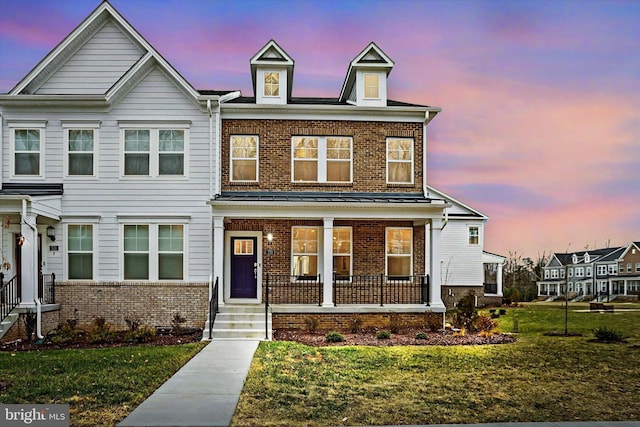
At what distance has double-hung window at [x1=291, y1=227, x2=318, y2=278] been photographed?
59.8 feet

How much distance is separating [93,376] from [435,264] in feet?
34.9

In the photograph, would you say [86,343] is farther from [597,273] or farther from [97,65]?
[597,273]

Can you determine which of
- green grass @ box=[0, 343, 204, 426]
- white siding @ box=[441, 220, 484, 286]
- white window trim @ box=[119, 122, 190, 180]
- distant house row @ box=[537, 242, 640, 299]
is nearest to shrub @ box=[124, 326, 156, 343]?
green grass @ box=[0, 343, 204, 426]

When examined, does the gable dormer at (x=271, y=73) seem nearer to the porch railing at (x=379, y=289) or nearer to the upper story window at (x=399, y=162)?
the upper story window at (x=399, y=162)

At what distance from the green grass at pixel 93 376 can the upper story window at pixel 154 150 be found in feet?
20.6

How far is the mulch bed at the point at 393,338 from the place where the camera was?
1421 cm

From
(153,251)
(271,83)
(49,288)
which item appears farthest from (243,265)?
(271,83)

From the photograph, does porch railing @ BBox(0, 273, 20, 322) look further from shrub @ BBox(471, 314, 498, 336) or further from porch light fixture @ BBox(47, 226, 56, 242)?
shrub @ BBox(471, 314, 498, 336)

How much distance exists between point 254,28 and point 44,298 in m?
11.1

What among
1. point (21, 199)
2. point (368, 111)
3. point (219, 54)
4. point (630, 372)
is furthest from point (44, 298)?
point (630, 372)

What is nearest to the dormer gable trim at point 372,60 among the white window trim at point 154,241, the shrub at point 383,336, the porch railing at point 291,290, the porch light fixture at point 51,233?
the porch railing at point 291,290

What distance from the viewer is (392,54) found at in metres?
18.9

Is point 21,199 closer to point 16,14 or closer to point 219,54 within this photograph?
point 16,14

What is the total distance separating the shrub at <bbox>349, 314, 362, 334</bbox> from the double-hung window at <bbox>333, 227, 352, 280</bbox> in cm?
195
